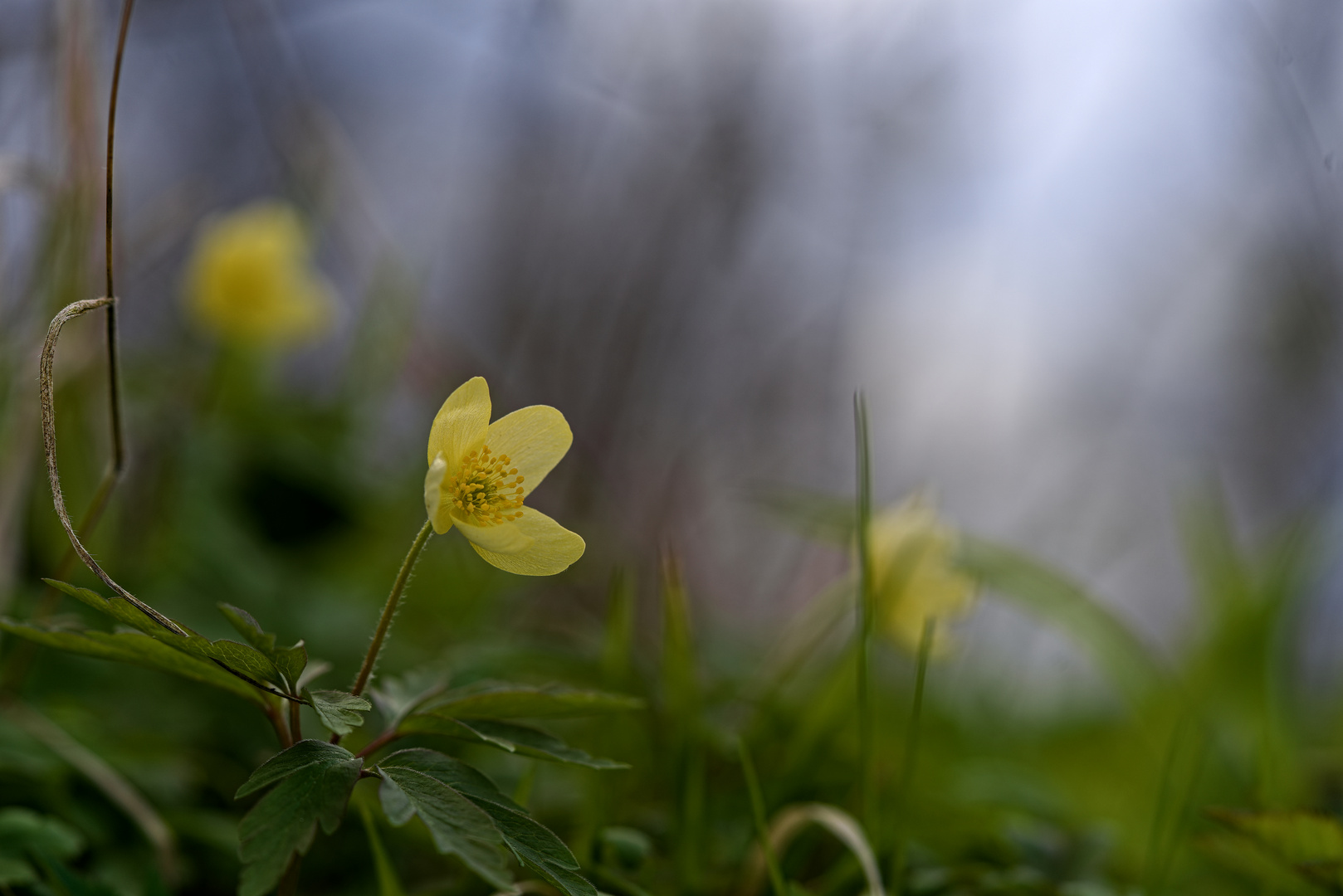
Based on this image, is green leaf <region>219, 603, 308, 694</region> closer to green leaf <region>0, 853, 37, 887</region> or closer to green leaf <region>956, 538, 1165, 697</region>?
green leaf <region>0, 853, 37, 887</region>

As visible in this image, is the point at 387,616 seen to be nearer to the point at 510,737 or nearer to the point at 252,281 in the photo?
the point at 510,737

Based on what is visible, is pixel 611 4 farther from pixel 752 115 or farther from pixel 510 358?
pixel 510 358

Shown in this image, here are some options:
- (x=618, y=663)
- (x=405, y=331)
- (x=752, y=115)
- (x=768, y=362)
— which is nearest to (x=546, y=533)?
(x=618, y=663)

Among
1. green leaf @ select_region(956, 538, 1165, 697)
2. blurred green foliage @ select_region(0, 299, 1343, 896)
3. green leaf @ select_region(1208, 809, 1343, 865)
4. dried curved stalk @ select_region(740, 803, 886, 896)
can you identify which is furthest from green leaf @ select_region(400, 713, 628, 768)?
green leaf @ select_region(956, 538, 1165, 697)

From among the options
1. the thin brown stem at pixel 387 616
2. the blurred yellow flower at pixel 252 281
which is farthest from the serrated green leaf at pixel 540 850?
the blurred yellow flower at pixel 252 281

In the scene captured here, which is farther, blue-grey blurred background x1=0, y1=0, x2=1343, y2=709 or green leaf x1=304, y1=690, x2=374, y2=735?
blue-grey blurred background x1=0, y1=0, x2=1343, y2=709

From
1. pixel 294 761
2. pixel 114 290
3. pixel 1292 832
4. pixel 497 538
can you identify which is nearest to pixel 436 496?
pixel 497 538
